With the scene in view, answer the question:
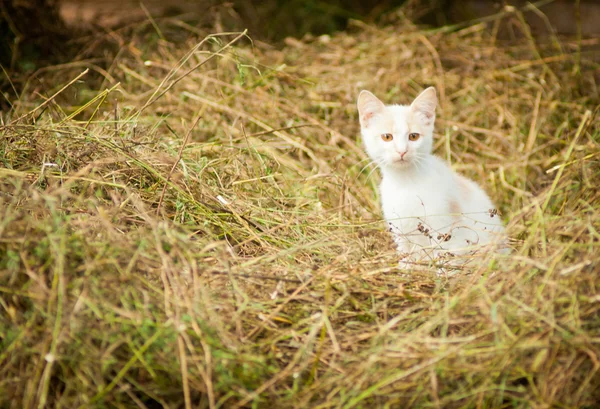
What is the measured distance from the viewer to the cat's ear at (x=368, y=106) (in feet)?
7.53

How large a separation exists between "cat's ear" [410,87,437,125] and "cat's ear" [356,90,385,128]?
0.13 m

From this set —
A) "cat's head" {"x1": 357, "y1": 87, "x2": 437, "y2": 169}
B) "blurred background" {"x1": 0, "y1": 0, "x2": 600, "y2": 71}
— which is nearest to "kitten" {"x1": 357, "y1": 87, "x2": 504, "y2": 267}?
"cat's head" {"x1": 357, "y1": 87, "x2": 437, "y2": 169}

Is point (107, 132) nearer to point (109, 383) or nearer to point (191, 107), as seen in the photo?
point (191, 107)

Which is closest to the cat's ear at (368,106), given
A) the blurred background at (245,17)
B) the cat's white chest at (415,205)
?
the cat's white chest at (415,205)

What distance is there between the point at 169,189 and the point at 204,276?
1.81 feet

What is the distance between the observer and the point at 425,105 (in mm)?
2312

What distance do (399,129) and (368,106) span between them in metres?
0.18

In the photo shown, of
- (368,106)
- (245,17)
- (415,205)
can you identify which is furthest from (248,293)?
(245,17)

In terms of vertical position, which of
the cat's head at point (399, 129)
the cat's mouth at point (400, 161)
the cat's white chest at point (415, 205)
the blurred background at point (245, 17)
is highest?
the blurred background at point (245, 17)

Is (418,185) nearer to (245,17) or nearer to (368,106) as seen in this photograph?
(368,106)

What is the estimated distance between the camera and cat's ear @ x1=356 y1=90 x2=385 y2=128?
2295 millimetres

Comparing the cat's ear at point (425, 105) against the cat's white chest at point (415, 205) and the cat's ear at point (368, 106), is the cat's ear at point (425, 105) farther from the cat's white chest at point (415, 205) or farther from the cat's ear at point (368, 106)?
the cat's white chest at point (415, 205)

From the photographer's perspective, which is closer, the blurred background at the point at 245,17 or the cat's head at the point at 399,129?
the cat's head at the point at 399,129

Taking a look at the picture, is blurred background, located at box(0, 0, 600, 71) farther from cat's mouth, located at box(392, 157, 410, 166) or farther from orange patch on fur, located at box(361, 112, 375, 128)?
cat's mouth, located at box(392, 157, 410, 166)
